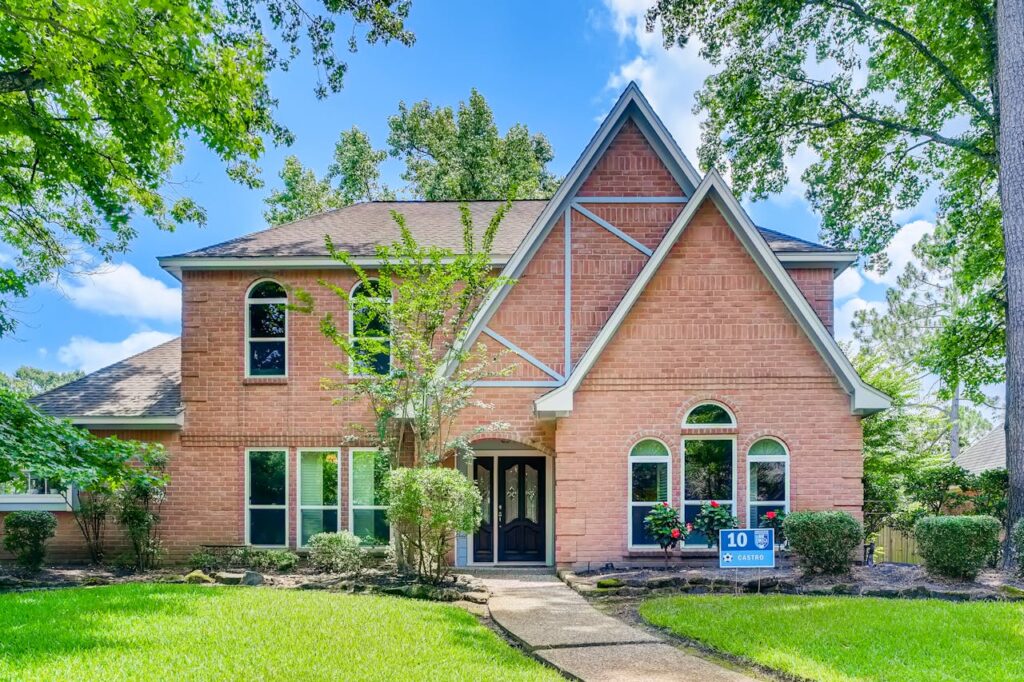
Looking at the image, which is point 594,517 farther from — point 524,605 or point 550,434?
point 524,605

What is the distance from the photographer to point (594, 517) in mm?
11641

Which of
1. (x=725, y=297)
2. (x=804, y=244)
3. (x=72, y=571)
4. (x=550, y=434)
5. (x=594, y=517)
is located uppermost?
(x=804, y=244)

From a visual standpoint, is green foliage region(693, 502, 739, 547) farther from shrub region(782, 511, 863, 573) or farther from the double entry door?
the double entry door

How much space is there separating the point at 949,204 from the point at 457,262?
12.9 metres

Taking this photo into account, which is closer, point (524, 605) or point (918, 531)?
point (524, 605)

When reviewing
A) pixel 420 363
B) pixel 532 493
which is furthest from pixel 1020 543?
pixel 420 363

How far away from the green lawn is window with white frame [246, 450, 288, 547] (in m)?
8.06

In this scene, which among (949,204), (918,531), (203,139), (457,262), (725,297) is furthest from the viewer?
(949,204)

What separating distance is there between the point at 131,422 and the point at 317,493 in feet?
12.9

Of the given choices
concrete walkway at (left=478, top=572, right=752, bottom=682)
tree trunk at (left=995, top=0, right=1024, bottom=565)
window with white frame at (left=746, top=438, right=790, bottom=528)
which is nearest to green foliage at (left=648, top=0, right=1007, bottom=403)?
tree trunk at (left=995, top=0, right=1024, bottom=565)

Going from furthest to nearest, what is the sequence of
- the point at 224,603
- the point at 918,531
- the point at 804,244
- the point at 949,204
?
the point at 949,204 → the point at 804,244 → the point at 918,531 → the point at 224,603

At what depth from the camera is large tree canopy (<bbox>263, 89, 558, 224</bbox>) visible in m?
28.0

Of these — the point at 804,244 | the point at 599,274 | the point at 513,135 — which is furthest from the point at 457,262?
the point at 513,135

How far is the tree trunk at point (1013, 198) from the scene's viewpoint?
12.3 metres
